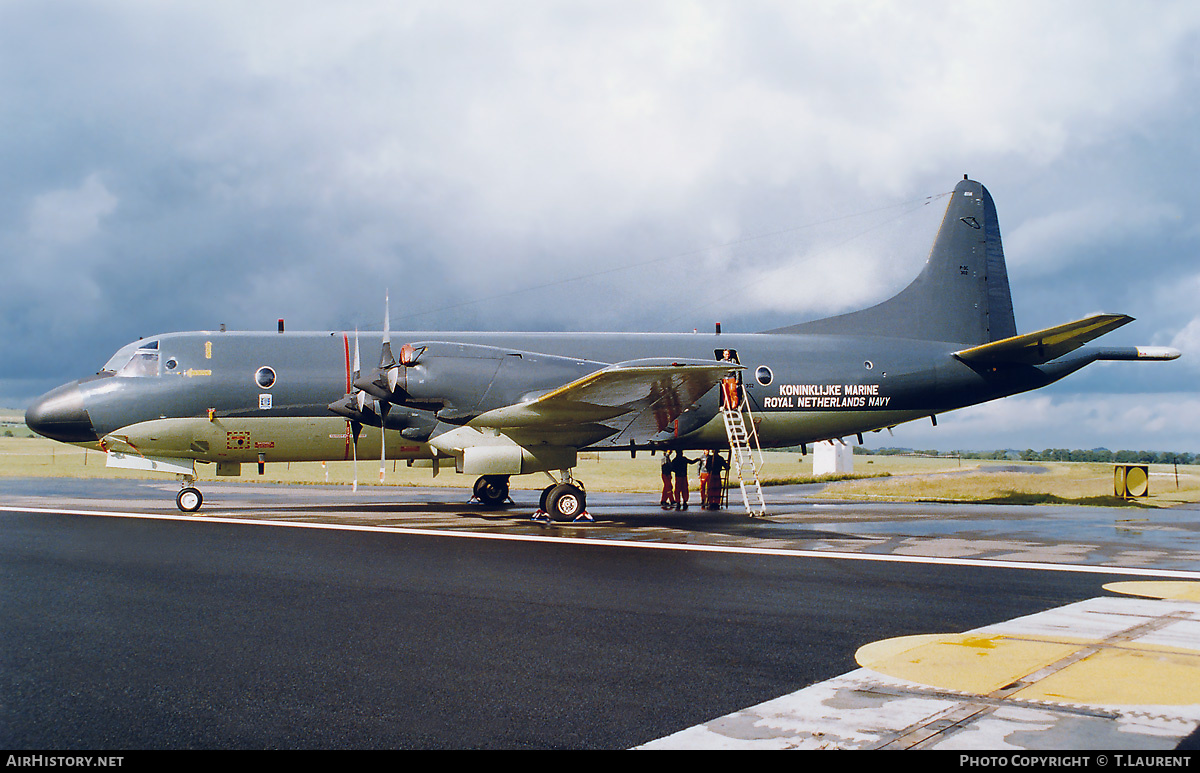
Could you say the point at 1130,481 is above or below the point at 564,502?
below

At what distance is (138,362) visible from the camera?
741 inches

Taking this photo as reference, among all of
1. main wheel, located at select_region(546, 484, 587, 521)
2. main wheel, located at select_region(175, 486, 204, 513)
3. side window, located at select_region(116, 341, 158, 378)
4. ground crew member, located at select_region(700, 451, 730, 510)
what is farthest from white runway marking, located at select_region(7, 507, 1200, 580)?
ground crew member, located at select_region(700, 451, 730, 510)

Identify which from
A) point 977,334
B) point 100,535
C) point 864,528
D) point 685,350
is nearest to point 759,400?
point 685,350

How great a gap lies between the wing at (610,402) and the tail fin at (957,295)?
743 centimetres

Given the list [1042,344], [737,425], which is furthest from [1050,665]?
[1042,344]

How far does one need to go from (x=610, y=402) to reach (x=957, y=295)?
41.3 feet

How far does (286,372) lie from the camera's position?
62.2 feet

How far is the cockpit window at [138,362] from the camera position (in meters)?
18.8

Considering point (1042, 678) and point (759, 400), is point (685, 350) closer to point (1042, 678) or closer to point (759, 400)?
point (759, 400)

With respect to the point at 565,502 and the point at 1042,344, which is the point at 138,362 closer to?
the point at 565,502

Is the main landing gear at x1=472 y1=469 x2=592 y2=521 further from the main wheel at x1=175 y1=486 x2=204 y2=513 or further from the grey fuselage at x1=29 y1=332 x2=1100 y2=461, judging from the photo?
the main wheel at x1=175 y1=486 x2=204 y2=513
